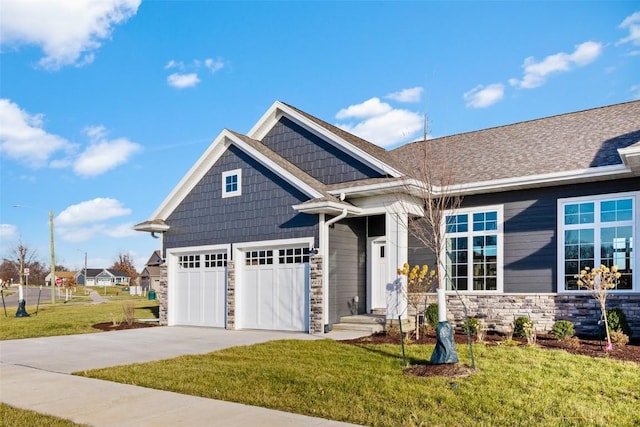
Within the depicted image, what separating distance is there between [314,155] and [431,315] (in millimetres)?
5787

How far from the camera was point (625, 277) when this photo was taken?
37.9 ft

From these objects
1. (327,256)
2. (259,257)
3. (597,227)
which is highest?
(597,227)

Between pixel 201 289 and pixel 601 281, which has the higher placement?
pixel 601 281

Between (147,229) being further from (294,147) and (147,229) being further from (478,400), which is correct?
(478,400)

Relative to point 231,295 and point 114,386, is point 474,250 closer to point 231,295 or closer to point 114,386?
point 231,295

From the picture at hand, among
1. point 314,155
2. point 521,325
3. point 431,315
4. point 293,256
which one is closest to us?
point 521,325

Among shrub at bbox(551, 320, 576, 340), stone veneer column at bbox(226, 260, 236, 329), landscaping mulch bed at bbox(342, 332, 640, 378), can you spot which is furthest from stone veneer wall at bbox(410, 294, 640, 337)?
stone veneer column at bbox(226, 260, 236, 329)

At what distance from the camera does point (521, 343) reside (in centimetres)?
1081

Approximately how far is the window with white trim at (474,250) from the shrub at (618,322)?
8.80 ft

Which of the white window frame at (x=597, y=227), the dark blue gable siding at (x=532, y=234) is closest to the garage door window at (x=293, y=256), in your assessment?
the dark blue gable siding at (x=532, y=234)

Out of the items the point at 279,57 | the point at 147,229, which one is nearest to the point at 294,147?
the point at 279,57

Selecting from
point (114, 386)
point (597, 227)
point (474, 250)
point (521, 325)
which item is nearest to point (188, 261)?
point (474, 250)

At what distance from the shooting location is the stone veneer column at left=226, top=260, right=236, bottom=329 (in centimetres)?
1559

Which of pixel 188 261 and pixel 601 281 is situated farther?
pixel 188 261
